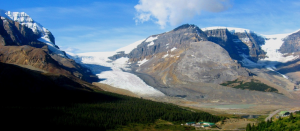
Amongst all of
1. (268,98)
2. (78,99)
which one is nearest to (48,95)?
(78,99)

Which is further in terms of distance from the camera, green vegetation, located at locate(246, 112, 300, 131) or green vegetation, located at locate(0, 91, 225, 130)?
green vegetation, located at locate(0, 91, 225, 130)

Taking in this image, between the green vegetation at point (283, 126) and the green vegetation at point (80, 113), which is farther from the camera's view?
the green vegetation at point (80, 113)

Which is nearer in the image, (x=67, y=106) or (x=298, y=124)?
(x=298, y=124)

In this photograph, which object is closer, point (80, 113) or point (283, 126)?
point (283, 126)

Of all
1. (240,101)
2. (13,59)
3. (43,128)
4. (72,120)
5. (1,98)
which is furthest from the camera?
(240,101)

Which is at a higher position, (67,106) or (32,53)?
(32,53)

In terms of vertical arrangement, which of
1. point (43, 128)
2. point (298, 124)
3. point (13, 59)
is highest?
point (13, 59)

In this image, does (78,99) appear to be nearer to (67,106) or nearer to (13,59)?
(67,106)

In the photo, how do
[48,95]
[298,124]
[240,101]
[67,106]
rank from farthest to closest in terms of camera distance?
[240,101] → [48,95] → [67,106] → [298,124]
